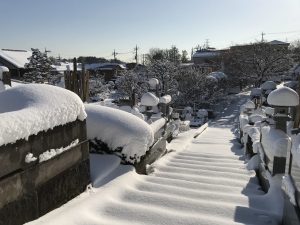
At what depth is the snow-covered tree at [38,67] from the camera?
30.9 m

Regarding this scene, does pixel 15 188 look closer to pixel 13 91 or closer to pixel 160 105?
pixel 13 91

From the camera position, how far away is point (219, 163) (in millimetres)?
7418

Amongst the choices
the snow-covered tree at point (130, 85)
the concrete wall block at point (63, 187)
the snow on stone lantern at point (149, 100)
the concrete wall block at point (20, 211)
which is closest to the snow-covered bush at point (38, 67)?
the snow-covered tree at point (130, 85)

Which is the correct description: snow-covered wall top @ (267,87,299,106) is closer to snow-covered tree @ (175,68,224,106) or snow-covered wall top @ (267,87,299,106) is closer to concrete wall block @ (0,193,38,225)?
concrete wall block @ (0,193,38,225)

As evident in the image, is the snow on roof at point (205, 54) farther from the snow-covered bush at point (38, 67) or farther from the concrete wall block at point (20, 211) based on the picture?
the concrete wall block at point (20, 211)

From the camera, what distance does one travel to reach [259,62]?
3762 centimetres

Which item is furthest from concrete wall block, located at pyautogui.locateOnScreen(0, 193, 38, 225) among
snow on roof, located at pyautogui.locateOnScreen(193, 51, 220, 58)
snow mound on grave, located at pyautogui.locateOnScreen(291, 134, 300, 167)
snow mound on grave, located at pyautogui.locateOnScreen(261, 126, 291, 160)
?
snow on roof, located at pyautogui.locateOnScreen(193, 51, 220, 58)

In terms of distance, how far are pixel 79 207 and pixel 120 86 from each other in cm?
3129

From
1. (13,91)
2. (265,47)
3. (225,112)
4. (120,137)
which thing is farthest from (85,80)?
(265,47)

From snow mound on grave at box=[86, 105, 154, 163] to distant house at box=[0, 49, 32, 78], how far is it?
28799mm

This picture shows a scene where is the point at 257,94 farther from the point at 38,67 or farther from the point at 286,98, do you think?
the point at 38,67

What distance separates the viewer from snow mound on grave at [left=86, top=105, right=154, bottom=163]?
5250mm

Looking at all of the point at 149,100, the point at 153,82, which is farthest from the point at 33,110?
the point at 153,82

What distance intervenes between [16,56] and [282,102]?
33647 millimetres
